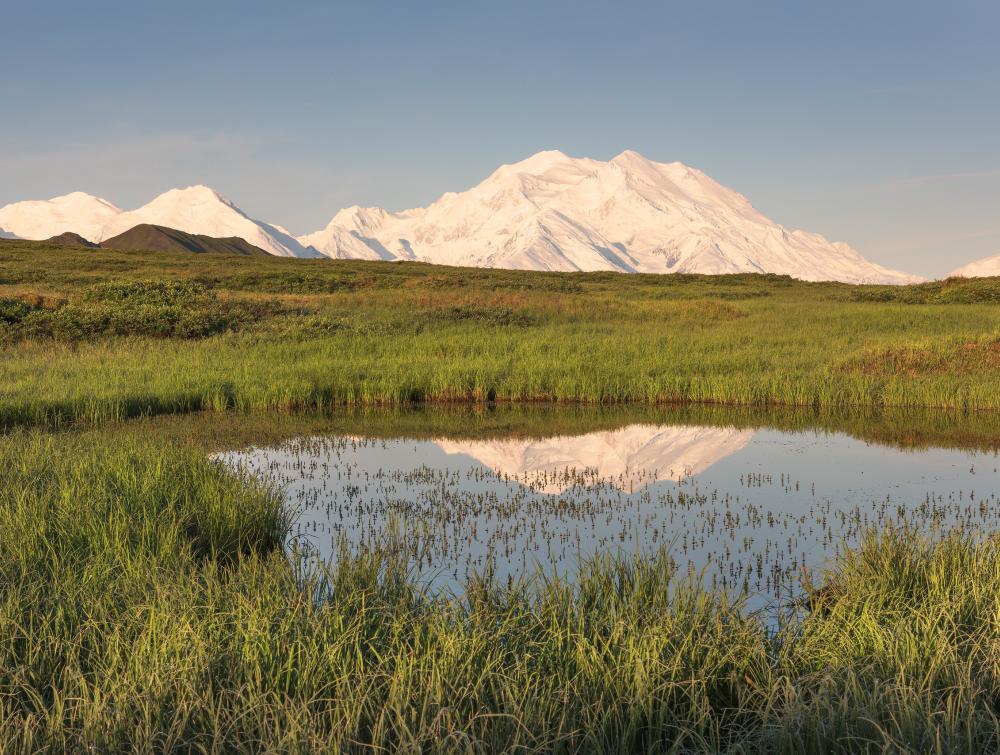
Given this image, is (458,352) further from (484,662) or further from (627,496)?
(484,662)

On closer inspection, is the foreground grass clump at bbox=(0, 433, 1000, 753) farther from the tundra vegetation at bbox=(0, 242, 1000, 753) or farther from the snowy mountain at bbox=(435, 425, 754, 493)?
the snowy mountain at bbox=(435, 425, 754, 493)

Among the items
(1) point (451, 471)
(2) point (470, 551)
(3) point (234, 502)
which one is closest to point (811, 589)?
(2) point (470, 551)

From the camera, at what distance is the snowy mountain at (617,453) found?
14188mm

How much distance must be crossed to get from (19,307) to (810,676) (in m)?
35.1

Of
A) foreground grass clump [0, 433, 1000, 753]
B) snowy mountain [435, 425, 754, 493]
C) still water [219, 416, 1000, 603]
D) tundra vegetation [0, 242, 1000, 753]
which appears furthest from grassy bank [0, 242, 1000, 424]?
foreground grass clump [0, 433, 1000, 753]

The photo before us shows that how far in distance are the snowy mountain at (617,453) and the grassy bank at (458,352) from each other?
197 inches

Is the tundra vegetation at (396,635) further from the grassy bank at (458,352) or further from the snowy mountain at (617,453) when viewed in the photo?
the grassy bank at (458,352)

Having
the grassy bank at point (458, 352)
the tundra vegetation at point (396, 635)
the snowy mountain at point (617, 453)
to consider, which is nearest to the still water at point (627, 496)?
the snowy mountain at point (617, 453)

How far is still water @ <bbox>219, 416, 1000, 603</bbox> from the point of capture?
30.4ft

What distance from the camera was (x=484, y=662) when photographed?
5207mm

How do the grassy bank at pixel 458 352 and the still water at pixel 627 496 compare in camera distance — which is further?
the grassy bank at pixel 458 352

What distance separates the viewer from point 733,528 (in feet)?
34.4

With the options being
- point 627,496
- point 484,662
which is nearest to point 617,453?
point 627,496

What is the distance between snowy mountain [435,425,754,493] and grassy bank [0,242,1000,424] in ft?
16.4
